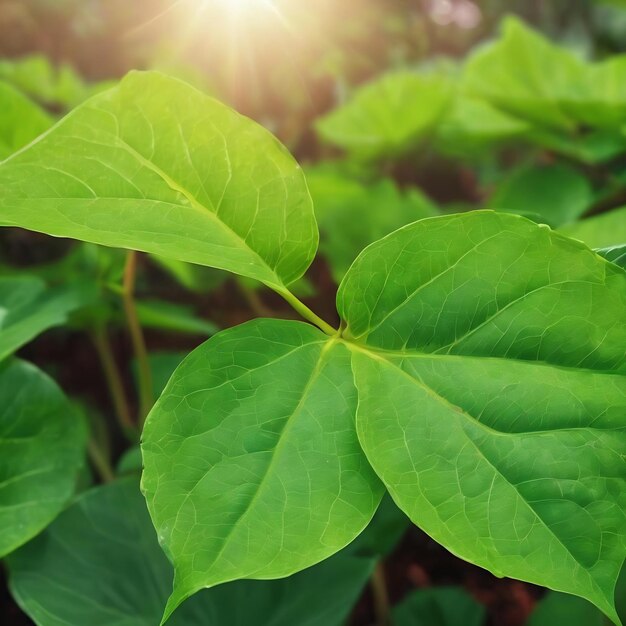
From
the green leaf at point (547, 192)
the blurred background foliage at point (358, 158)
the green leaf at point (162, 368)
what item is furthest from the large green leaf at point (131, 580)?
the green leaf at point (547, 192)

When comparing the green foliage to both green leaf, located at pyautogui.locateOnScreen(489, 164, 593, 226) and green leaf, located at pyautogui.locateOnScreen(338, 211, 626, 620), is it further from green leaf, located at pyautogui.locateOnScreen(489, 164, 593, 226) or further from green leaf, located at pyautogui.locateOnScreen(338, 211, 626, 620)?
green leaf, located at pyautogui.locateOnScreen(338, 211, 626, 620)

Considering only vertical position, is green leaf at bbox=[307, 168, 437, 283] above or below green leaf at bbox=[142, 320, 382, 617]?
below

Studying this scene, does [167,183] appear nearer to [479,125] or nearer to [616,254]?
[616,254]

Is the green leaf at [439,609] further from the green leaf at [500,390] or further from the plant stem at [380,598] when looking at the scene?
the green leaf at [500,390]

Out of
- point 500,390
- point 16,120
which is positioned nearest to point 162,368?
point 16,120

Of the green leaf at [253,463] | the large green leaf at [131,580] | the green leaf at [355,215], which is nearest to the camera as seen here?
the green leaf at [253,463]

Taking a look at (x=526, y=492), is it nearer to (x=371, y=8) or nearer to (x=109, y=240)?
(x=109, y=240)

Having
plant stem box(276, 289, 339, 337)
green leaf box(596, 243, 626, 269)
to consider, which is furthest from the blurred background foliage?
plant stem box(276, 289, 339, 337)
